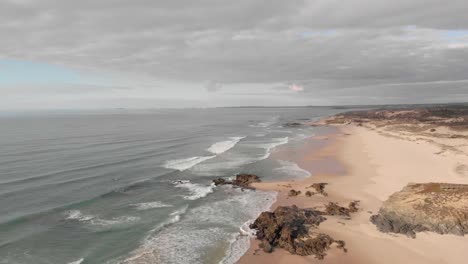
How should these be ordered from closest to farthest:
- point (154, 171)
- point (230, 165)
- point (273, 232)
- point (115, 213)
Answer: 1. point (273, 232)
2. point (115, 213)
3. point (154, 171)
4. point (230, 165)

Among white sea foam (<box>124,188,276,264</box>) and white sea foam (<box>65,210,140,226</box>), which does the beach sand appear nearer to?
white sea foam (<box>124,188,276,264</box>)

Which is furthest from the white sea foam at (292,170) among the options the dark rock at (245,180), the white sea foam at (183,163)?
the white sea foam at (183,163)

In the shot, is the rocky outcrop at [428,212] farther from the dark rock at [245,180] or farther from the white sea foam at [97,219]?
the white sea foam at [97,219]

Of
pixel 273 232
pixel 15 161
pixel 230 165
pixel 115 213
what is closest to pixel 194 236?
pixel 273 232

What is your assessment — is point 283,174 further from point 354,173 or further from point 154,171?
point 154,171

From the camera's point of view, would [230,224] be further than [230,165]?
No

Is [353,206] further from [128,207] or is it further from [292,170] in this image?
[128,207]
